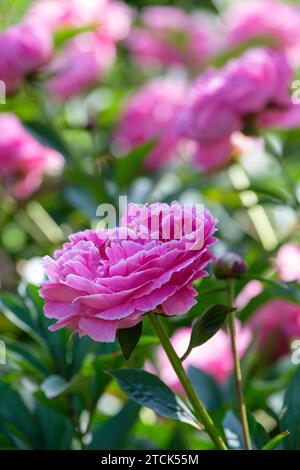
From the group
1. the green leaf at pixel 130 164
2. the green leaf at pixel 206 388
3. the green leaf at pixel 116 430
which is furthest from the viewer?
the green leaf at pixel 130 164

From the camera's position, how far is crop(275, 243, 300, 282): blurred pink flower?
1037 millimetres

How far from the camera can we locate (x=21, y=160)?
4.36 feet

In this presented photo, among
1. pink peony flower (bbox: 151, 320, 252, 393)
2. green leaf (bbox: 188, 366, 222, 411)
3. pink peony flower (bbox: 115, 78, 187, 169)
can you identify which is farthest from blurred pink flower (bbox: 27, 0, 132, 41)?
green leaf (bbox: 188, 366, 222, 411)

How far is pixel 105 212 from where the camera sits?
41.8 inches

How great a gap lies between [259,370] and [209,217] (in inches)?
19.8

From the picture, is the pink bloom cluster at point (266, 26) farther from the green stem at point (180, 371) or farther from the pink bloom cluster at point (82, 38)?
the green stem at point (180, 371)

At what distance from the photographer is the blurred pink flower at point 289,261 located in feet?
3.40

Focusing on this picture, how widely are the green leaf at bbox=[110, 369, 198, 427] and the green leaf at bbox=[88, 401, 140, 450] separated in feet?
0.56

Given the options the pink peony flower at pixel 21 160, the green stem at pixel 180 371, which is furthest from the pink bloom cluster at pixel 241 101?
the green stem at pixel 180 371

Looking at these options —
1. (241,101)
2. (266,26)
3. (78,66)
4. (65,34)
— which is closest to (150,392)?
(241,101)

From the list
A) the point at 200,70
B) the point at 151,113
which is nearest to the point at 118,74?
the point at 200,70

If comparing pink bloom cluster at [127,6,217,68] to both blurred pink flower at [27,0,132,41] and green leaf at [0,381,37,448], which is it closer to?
blurred pink flower at [27,0,132,41]

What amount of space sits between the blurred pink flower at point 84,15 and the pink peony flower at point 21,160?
16 centimetres

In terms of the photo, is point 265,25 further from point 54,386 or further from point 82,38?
point 54,386
